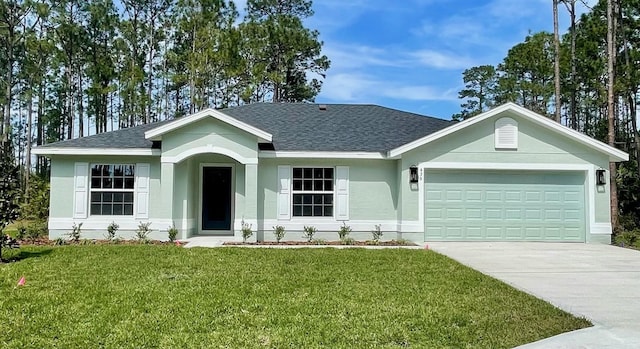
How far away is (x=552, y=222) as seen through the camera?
45.0 feet

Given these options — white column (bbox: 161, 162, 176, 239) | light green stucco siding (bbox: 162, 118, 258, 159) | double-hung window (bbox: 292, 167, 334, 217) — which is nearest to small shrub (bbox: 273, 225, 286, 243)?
double-hung window (bbox: 292, 167, 334, 217)

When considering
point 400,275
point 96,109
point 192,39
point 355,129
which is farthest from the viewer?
point 96,109

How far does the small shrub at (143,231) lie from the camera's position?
13.1 metres

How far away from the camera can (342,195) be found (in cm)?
1402

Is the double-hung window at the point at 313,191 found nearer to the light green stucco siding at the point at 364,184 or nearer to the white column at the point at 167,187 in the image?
the light green stucco siding at the point at 364,184

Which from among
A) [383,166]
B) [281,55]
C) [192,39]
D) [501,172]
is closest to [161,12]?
[192,39]

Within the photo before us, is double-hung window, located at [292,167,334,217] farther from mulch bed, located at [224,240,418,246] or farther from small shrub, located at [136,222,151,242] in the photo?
small shrub, located at [136,222,151,242]

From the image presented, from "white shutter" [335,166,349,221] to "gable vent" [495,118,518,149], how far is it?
4.45m

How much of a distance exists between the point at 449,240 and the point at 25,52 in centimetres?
2856

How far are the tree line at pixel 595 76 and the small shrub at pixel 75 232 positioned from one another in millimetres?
17096

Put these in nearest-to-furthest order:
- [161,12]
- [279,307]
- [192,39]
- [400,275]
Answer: [279,307] < [400,275] < [192,39] < [161,12]

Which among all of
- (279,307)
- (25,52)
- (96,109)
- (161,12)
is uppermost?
(161,12)

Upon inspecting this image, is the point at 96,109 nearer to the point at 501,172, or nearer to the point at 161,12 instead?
the point at 161,12

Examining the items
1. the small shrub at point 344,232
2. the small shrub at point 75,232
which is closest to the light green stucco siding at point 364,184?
the small shrub at point 344,232
